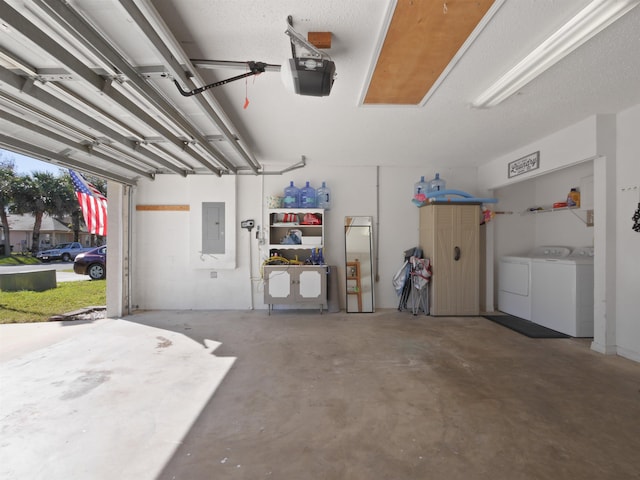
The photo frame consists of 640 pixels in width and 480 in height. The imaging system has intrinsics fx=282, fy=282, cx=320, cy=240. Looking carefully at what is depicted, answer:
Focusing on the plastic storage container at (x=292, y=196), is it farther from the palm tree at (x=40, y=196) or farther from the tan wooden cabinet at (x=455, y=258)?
the palm tree at (x=40, y=196)

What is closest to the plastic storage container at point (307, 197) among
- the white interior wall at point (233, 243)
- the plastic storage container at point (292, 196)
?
the plastic storage container at point (292, 196)

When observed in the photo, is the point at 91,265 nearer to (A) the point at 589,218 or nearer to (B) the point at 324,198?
(B) the point at 324,198

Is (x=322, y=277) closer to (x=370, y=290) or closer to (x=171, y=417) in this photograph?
(x=370, y=290)

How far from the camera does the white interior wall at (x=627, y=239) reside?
3.08 meters

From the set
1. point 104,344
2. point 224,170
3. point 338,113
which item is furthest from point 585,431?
point 224,170

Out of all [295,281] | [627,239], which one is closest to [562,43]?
[627,239]

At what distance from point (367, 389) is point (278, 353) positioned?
48.2 inches

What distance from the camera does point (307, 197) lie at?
17.3 ft

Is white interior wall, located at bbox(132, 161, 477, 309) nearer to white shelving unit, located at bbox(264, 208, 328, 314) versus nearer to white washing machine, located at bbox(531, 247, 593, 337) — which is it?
white shelving unit, located at bbox(264, 208, 328, 314)

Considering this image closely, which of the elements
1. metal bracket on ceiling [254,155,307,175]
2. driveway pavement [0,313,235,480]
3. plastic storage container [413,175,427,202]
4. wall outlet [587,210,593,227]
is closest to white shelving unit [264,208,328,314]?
metal bracket on ceiling [254,155,307,175]

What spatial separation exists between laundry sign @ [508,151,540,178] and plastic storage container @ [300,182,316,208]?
3.36 meters

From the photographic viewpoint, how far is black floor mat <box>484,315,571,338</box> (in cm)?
395

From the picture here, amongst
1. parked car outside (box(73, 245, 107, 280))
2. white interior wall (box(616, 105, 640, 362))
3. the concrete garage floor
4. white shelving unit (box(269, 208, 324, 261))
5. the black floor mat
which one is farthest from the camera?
parked car outside (box(73, 245, 107, 280))

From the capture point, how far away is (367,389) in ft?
8.20
